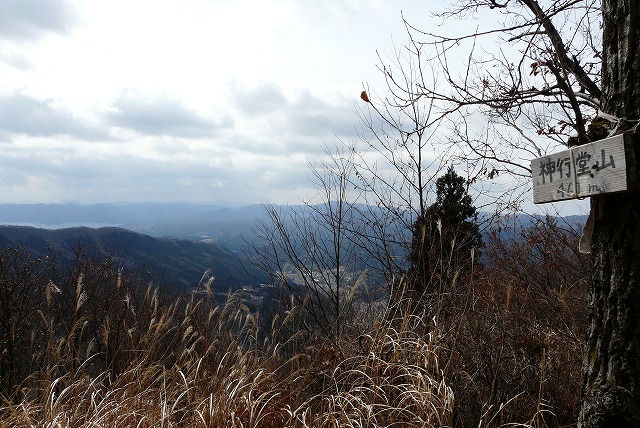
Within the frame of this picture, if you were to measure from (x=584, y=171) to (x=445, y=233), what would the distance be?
315 cm

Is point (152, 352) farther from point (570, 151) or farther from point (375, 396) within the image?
point (570, 151)

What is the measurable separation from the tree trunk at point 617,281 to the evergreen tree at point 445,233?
6.42 ft

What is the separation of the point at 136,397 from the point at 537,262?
5422 mm

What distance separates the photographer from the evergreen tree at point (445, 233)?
4.53 metres

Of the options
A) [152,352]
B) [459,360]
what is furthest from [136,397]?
[459,360]

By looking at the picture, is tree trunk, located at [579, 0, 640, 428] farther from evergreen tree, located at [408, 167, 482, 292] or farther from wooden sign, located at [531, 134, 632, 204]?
evergreen tree, located at [408, 167, 482, 292]

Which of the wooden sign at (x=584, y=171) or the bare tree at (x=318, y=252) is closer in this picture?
the wooden sign at (x=584, y=171)

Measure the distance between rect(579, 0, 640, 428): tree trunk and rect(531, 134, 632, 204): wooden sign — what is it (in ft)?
0.46

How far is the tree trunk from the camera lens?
190 centimetres

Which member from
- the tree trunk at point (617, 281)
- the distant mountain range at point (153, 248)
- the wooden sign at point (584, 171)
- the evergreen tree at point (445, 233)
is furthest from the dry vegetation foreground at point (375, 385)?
the distant mountain range at point (153, 248)

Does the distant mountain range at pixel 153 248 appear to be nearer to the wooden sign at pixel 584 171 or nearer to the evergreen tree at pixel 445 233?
the evergreen tree at pixel 445 233

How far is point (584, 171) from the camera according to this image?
1.84m

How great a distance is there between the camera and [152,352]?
11.5ft

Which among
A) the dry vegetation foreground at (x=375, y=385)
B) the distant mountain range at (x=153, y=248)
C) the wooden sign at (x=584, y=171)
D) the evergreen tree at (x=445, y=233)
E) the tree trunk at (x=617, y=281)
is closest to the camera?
the wooden sign at (x=584, y=171)
